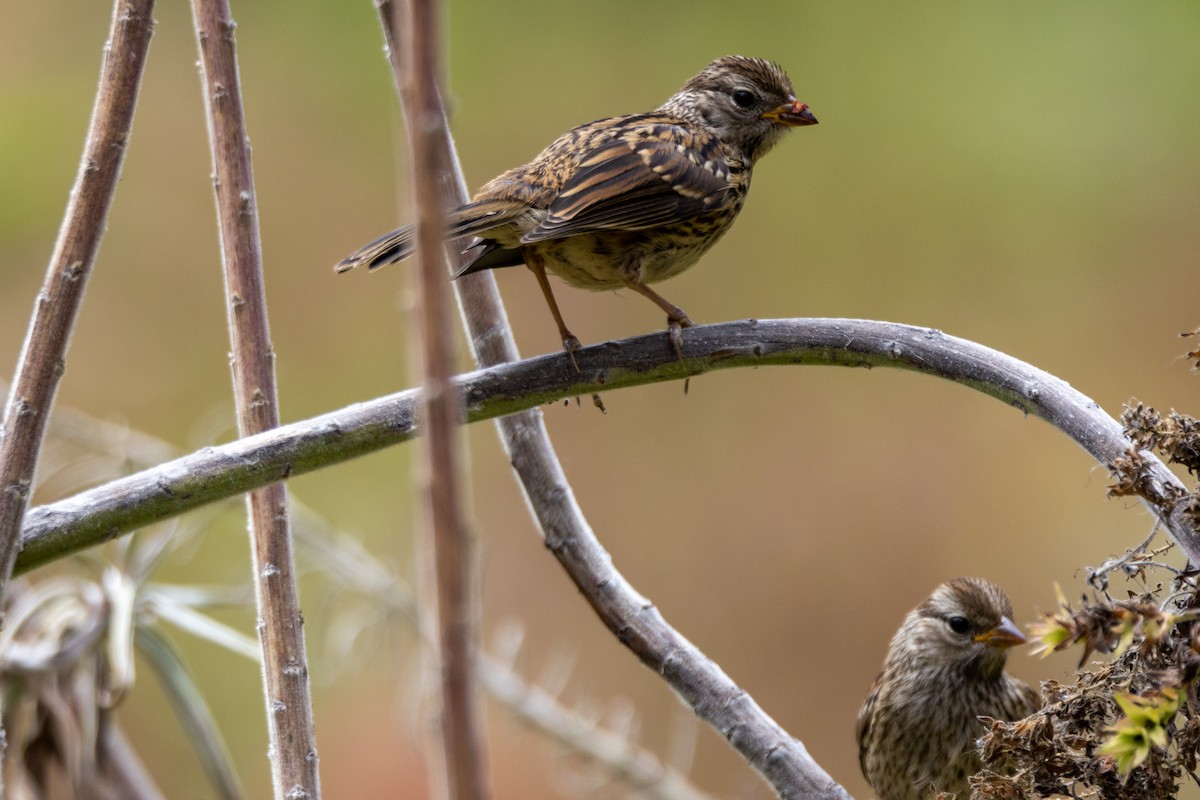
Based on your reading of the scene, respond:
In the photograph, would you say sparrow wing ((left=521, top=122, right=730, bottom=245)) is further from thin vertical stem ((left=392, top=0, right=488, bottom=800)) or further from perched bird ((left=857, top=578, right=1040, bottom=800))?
thin vertical stem ((left=392, top=0, right=488, bottom=800))

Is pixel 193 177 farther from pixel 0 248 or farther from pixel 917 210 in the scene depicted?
pixel 917 210

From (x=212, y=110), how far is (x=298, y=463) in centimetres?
50

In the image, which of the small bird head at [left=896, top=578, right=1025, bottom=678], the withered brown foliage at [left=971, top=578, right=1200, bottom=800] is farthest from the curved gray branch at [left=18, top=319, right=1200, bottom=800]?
the small bird head at [left=896, top=578, right=1025, bottom=678]

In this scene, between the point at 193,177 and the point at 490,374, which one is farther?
the point at 193,177

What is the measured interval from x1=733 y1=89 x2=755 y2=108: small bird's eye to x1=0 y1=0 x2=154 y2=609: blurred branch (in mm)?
1363

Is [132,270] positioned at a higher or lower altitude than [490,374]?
higher

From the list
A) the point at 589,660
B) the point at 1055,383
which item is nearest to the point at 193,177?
the point at 589,660

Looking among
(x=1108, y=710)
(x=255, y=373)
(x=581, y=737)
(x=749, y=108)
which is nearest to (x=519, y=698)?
(x=581, y=737)

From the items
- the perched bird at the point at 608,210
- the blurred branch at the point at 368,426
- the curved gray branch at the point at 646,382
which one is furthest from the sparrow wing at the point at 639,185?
the blurred branch at the point at 368,426

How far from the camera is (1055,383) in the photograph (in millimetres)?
1258

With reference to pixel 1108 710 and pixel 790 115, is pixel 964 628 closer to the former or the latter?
pixel 790 115

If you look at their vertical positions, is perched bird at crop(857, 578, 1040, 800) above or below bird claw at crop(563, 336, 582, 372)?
below

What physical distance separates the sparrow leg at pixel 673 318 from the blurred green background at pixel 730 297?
1802 millimetres

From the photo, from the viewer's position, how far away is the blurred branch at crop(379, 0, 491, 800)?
58 centimetres
